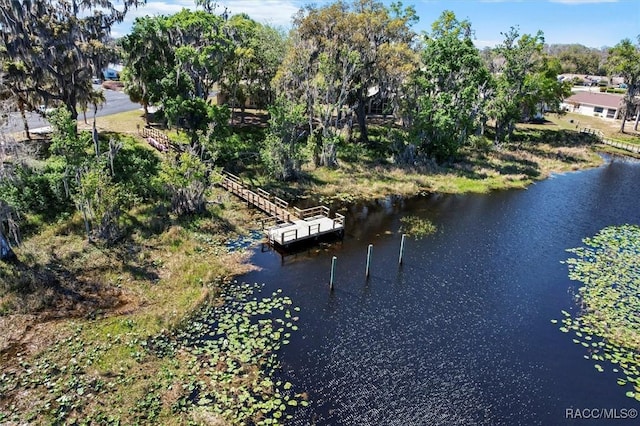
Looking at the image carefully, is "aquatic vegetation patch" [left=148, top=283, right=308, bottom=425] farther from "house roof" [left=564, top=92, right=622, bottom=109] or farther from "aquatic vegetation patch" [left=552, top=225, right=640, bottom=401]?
"house roof" [left=564, top=92, right=622, bottom=109]

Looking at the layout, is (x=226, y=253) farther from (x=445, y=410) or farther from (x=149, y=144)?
(x=149, y=144)

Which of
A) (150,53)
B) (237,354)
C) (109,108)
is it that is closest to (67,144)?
(150,53)

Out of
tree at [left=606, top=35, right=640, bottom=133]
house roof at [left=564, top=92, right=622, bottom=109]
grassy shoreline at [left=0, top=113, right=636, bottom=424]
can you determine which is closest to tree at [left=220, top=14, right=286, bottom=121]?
grassy shoreline at [left=0, top=113, right=636, bottom=424]

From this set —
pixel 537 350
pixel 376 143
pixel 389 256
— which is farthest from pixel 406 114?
pixel 537 350

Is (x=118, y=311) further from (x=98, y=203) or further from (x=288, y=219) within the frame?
(x=288, y=219)

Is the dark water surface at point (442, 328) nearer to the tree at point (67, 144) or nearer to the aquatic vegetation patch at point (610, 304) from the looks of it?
the aquatic vegetation patch at point (610, 304)
